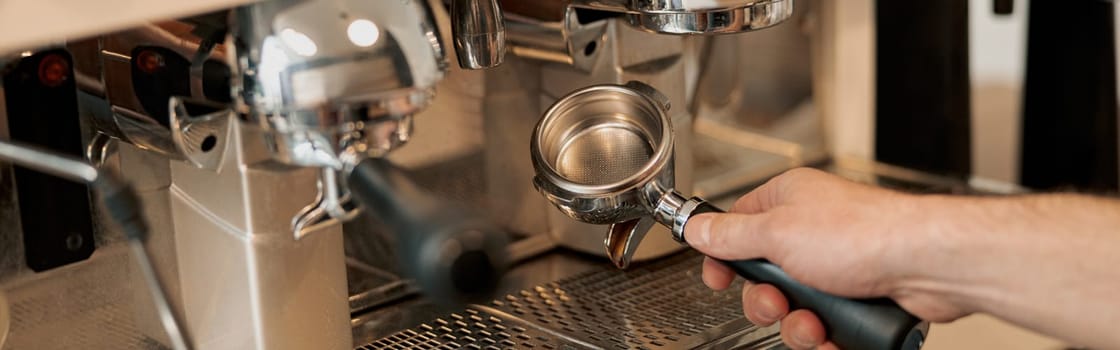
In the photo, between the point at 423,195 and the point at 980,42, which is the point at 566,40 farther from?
the point at 980,42

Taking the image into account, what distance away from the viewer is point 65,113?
2.05ft

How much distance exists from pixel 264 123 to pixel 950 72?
26.2 inches

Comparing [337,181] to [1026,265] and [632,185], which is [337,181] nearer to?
[632,185]

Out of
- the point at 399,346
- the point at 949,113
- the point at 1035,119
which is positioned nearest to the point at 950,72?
the point at 949,113

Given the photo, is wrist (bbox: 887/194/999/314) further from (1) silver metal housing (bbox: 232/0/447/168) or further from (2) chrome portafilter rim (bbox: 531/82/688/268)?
(1) silver metal housing (bbox: 232/0/447/168)

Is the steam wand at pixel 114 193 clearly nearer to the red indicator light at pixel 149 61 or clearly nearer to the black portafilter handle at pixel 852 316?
the red indicator light at pixel 149 61

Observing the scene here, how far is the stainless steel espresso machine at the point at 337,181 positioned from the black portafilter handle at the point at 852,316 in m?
0.12

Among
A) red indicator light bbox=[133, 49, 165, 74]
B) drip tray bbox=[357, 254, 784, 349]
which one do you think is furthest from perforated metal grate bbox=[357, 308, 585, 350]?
red indicator light bbox=[133, 49, 165, 74]

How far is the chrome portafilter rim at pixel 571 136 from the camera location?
62 cm

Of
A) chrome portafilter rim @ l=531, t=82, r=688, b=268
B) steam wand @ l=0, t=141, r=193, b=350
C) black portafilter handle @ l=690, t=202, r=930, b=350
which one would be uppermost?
steam wand @ l=0, t=141, r=193, b=350

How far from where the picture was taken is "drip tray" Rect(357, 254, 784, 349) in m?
0.73

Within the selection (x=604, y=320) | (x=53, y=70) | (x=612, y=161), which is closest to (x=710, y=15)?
(x=612, y=161)

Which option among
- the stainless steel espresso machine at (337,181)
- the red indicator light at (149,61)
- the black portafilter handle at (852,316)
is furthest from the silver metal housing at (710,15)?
the red indicator light at (149,61)

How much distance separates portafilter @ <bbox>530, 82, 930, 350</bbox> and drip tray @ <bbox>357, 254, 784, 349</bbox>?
0.08 metres
